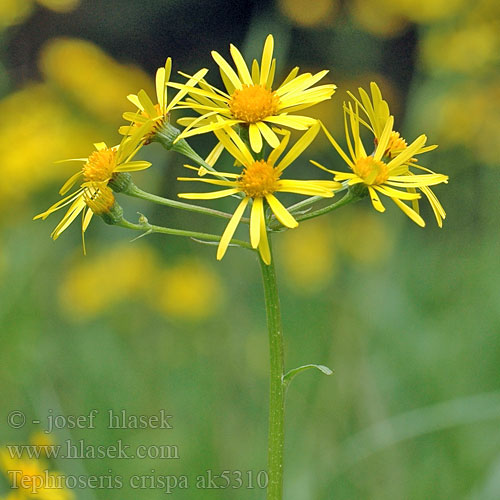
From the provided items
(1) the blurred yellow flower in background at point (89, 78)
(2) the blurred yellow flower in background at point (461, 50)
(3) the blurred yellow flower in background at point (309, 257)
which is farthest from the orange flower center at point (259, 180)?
(1) the blurred yellow flower in background at point (89, 78)

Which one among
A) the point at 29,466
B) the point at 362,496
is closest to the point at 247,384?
the point at 362,496

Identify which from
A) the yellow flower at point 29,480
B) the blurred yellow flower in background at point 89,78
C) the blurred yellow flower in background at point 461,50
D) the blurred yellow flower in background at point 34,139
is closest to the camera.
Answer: the yellow flower at point 29,480

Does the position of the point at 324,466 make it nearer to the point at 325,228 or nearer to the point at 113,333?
the point at 113,333

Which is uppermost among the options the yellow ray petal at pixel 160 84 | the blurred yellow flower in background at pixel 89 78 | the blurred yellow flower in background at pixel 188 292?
the blurred yellow flower in background at pixel 89 78

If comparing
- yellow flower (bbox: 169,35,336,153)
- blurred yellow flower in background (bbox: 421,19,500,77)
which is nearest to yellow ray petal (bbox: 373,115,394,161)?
yellow flower (bbox: 169,35,336,153)

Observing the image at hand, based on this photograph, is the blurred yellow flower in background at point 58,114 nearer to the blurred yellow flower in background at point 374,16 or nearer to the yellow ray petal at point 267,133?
the blurred yellow flower in background at point 374,16

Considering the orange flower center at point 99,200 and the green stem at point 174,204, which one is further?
the orange flower center at point 99,200

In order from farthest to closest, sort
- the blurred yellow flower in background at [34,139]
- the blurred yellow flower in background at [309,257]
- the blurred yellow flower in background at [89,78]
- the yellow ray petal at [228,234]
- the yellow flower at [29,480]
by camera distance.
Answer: the blurred yellow flower in background at [89,78], the blurred yellow flower in background at [309,257], the blurred yellow flower in background at [34,139], the yellow flower at [29,480], the yellow ray petal at [228,234]
